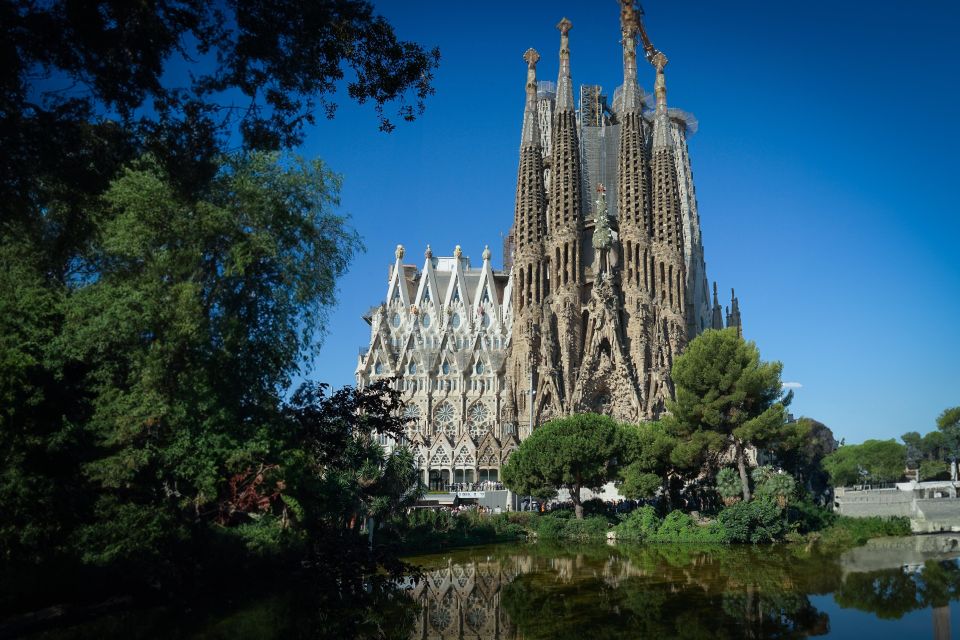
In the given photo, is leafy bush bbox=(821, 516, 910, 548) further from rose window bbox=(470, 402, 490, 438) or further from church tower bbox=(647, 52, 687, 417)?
rose window bbox=(470, 402, 490, 438)

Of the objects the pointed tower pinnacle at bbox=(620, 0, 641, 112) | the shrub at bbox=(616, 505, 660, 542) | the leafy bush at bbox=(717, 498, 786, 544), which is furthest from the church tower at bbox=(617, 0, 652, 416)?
the leafy bush at bbox=(717, 498, 786, 544)

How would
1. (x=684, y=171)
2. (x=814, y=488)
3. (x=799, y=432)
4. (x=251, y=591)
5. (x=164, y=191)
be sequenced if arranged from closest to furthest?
Result: (x=164, y=191), (x=251, y=591), (x=799, y=432), (x=814, y=488), (x=684, y=171)

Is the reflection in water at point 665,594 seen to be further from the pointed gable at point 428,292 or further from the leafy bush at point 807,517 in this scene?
the pointed gable at point 428,292

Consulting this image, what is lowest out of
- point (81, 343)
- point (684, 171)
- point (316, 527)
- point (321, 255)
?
point (316, 527)

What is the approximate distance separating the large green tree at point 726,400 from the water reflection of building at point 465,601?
46.5 feet

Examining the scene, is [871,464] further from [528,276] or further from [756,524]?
[756,524]

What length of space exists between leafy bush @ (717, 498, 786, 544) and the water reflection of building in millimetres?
9904

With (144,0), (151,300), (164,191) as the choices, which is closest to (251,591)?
(151,300)

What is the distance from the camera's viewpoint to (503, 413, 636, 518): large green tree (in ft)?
113

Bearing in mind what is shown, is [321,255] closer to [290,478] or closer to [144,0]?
[290,478]

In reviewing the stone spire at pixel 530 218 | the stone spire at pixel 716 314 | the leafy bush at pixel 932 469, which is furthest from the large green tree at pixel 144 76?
the leafy bush at pixel 932 469

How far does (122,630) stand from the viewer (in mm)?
12875

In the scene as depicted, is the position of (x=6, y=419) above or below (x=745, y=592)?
above

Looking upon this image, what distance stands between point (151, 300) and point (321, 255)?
329 centimetres
